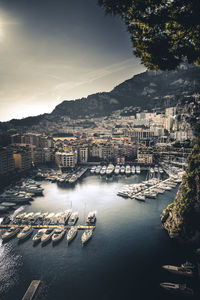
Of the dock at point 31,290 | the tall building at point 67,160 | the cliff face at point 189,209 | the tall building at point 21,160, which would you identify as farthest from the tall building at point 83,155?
the dock at point 31,290

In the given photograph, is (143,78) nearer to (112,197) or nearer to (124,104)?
(124,104)

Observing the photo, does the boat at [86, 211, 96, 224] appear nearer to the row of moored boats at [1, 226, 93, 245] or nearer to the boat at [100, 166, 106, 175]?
the row of moored boats at [1, 226, 93, 245]

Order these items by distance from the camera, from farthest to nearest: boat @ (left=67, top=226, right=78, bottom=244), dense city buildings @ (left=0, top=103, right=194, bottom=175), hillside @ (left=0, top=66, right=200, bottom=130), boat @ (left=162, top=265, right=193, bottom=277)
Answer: hillside @ (left=0, top=66, right=200, bottom=130) < dense city buildings @ (left=0, top=103, right=194, bottom=175) < boat @ (left=67, top=226, right=78, bottom=244) < boat @ (left=162, top=265, right=193, bottom=277)

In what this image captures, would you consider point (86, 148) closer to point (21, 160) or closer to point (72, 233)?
point (21, 160)

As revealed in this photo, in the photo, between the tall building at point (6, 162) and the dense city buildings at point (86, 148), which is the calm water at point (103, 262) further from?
the dense city buildings at point (86, 148)

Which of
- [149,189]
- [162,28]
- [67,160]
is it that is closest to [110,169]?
[67,160]

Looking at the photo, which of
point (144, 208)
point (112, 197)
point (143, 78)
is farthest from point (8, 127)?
point (143, 78)

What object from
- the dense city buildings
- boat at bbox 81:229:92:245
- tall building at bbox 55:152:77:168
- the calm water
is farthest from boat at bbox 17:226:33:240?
tall building at bbox 55:152:77:168
